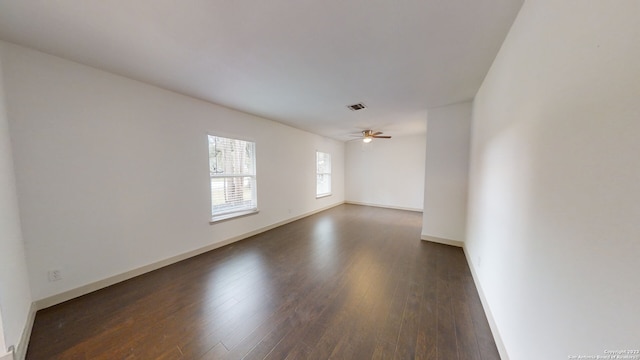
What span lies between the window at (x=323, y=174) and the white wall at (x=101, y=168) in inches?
125

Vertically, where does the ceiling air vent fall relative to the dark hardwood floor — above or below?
above

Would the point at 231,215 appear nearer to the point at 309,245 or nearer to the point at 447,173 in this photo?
the point at 309,245

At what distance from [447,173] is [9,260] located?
5.06m

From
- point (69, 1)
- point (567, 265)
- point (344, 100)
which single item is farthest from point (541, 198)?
point (69, 1)

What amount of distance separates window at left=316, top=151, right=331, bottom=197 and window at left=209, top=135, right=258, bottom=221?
2.48 metres

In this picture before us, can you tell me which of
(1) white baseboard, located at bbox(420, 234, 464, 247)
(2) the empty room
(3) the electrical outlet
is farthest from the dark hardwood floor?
(1) white baseboard, located at bbox(420, 234, 464, 247)

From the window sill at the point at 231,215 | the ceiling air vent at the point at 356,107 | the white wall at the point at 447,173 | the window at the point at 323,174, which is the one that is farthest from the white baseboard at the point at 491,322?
the window at the point at 323,174

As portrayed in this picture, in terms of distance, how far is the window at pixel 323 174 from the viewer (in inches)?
246

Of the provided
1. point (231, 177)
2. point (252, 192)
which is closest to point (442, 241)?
point (252, 192)

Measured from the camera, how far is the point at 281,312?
6.17 feet

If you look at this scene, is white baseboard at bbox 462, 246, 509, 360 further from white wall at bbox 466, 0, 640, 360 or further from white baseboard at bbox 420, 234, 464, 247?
white baseboard at bbox 420, 234, 464, 247

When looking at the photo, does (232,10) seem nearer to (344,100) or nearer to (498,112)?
(344,100)

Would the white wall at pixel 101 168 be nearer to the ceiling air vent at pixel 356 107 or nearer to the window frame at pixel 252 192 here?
the window frame at pixel 252 192

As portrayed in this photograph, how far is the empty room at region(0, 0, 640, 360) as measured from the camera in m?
0.76
